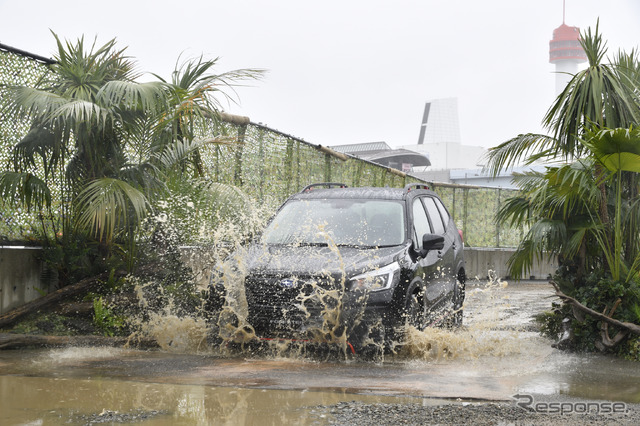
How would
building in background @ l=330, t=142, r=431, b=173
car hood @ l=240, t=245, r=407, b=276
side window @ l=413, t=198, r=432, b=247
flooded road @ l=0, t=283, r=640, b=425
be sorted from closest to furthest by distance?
flooded road @ l=0, t=283, r=640, b=425 < car hood @ l=240, t=245, r=407, b=276 < side window @ l=413, t=198, r=432, b=247 < building in background @ l=330, t=142, r=431, b=173

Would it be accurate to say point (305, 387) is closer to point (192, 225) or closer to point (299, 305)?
point (299, 305)

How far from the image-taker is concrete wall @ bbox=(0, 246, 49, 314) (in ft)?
28.3

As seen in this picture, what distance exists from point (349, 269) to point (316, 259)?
1.36ft

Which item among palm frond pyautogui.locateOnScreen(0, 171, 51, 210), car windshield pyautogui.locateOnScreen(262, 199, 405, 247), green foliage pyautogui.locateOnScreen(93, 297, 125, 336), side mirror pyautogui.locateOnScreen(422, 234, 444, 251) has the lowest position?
green foliage pyautogui.locateOnScreen(93, 297, 125, 336)

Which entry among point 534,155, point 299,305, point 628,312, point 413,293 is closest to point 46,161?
point 299,305

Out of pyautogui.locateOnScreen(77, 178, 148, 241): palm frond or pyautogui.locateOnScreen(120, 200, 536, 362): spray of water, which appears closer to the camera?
pyautogui.locateOnScreen(120, 200, 536, 362): spray of water

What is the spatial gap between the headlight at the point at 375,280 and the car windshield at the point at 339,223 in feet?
2.37

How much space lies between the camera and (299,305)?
22.3 ft

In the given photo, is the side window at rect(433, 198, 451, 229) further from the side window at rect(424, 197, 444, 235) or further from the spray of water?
the spray of water

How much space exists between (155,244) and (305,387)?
15.4ft

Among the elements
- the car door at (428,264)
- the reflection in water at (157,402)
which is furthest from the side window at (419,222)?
the reflection in water at (157,402)

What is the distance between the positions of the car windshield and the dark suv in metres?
0.01

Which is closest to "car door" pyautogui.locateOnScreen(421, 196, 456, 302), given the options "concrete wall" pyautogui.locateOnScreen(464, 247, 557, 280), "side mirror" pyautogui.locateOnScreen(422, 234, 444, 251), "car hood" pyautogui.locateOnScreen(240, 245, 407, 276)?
"side mirror" pyautogui.locateOnScreen(422, 234, 444, 251)

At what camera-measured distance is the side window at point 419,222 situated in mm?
8211
